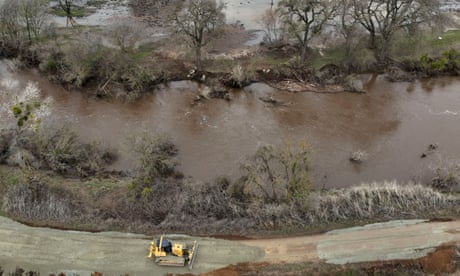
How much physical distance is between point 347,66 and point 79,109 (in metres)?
23.9

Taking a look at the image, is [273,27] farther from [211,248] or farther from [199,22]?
[211,248]

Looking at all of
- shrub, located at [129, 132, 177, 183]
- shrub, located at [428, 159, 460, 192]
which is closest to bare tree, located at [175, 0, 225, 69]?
shrub, located at [129, 132, 177, 183]

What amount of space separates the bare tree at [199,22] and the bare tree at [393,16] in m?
12.5

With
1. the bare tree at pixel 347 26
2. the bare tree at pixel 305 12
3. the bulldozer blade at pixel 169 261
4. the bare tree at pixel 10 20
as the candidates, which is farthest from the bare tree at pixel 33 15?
the bulldozer blade at pixel 169 261

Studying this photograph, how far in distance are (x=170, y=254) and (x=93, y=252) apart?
4.04 metres

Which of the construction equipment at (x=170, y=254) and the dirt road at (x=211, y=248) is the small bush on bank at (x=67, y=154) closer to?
the dirt road at (x=211, y=248)

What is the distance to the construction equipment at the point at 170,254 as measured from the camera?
19.5 meters

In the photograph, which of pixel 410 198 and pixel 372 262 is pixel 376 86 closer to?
pixel 410 198

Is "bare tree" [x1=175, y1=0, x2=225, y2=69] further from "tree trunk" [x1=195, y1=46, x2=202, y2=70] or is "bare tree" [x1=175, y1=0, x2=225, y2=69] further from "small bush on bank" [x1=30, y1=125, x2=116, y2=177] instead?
"small bush on bank" [x1=30, y1=125, x2=116, y2=177]

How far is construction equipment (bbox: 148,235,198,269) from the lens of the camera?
64.0 ft

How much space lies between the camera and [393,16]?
118 ft

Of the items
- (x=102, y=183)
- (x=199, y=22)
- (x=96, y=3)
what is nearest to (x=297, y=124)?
(x=199, y=22)

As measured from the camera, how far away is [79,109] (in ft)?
104

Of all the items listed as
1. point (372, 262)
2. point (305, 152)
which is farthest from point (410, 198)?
point (305, 152)
